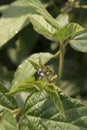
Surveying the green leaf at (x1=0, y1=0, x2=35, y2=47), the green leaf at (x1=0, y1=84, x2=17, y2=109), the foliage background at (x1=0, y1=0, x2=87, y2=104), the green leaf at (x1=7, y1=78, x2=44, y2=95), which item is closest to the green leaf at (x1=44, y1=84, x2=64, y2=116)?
the green leaf at (x1=7, y1=78, x2=44, y2=95)

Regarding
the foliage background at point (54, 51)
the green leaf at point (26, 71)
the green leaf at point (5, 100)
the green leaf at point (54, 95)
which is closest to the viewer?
the green leaf at point (54, 95)

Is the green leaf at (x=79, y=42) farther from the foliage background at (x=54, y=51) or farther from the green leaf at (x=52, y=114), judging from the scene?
the foliage background at (x=54, y=51)

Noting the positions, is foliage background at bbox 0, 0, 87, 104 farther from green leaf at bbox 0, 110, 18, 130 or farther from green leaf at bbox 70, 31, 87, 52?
green leaf at bbox 0, 110, 18, 130

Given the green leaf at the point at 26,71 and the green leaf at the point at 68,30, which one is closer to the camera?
the green leaf at the point at 68,30

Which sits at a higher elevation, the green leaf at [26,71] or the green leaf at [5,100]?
the green leaf at [5,100]

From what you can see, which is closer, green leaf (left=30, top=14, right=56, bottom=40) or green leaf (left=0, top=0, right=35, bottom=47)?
green leaf (left=30, top=14, right=56, bottom=40)

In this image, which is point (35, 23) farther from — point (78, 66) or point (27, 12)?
point (78, 66)

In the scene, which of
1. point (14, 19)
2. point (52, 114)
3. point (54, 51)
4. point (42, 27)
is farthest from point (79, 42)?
point (54, 51)

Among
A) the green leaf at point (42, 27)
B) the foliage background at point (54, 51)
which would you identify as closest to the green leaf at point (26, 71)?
the green leaf at point (42, 27)
